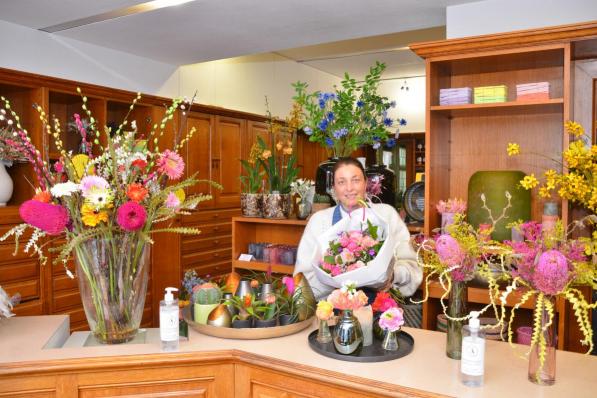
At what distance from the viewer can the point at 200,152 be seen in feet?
18.5

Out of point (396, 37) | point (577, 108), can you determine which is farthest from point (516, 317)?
point (396, 37)

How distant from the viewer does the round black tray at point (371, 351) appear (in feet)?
5.54

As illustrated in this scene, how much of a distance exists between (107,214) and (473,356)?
1.25m

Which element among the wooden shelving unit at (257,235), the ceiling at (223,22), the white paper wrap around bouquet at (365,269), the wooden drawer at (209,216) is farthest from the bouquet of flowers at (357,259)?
the wooden drawer at (209,216)

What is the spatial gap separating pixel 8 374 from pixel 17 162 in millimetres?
2821

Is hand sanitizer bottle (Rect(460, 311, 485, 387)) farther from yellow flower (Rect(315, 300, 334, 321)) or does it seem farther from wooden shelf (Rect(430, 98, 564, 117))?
wooden shelf (Rect(430, 98, 564, 117))

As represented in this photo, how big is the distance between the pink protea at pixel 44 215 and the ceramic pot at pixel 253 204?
2252 mm

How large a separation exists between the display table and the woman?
0.64 m

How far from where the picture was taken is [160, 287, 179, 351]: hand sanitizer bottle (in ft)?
5.90

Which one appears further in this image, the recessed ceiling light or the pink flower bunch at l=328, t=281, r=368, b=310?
the recessed ceiling light

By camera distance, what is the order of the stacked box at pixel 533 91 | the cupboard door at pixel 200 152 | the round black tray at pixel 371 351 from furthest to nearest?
the cupboard door at pixel 200 152
the stacked box at pixel 533 91
the round black tray at pixel 371 351

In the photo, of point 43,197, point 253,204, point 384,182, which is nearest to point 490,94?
point 384,182

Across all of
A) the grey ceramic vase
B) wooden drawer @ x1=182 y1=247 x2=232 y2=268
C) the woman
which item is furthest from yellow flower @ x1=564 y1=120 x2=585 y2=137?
wooden drawer @ x1=182 y1=247 x2=232 y2=268

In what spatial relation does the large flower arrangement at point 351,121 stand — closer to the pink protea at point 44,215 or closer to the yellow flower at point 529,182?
the yellow flower at point 529,182
